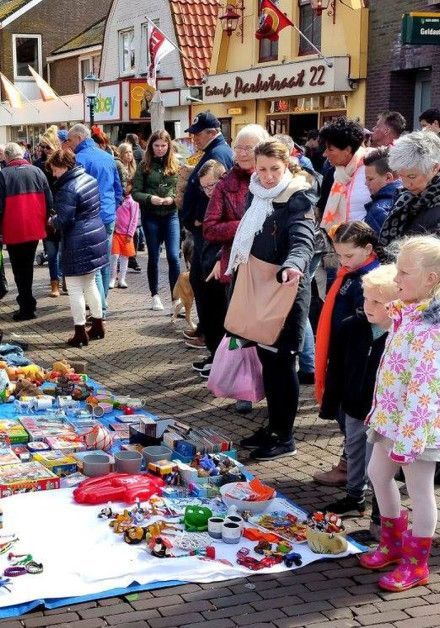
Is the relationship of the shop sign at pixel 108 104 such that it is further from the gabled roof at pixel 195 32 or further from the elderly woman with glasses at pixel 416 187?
the elderly woman with glasses at pixel 416 187

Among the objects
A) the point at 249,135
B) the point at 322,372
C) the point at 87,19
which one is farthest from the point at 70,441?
the point at 87,19

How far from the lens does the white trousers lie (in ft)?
28.5

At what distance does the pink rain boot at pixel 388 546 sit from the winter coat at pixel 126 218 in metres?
8.19

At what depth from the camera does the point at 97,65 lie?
3231 centimetres

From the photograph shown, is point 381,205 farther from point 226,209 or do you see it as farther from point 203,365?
point 203,365

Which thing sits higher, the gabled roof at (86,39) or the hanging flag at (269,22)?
the gabled roof at (86,39)

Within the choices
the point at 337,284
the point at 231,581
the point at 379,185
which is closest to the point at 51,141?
the point at 379,185

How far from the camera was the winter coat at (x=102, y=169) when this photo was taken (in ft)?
32.0

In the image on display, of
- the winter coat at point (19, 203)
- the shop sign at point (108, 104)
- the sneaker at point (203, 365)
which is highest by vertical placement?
the shop sign at point (108, 104)

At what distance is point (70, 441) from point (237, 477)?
1.23m

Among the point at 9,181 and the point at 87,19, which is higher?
the point at 87,19

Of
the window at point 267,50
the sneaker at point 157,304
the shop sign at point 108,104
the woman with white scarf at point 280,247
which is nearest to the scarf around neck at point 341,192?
the woman with white scarf at point 280,247

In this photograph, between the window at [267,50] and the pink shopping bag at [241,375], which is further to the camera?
the window at [267,50]

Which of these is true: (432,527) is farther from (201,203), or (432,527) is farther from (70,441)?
(201,203)
